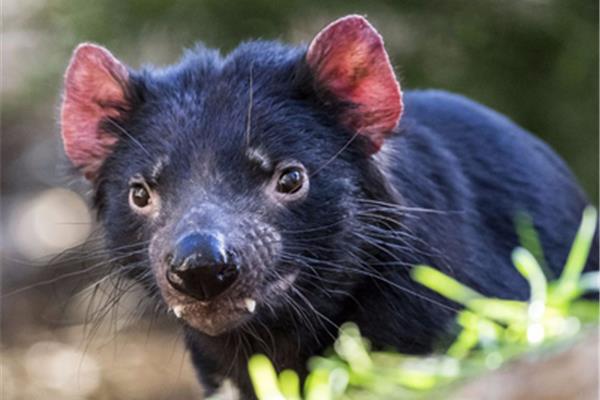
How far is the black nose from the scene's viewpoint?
3887mm

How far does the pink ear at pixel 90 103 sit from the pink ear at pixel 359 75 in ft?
2.39

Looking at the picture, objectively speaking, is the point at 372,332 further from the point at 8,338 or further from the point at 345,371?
the point at 8,338

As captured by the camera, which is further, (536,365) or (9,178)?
(9,178)

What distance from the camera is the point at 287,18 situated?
327 inches

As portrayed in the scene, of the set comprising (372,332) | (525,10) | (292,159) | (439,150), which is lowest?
(372,332)

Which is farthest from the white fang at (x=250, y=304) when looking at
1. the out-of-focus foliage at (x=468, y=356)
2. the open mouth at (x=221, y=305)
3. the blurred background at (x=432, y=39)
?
the blurred background at (x=432, y=39)

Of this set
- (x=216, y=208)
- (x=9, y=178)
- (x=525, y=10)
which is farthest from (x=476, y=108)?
(x=9, y=178)

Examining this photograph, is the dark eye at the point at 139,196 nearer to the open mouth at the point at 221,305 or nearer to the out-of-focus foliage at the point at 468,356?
the open mouth at the point at 221,305

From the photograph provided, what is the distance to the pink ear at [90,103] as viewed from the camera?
485 centimetres

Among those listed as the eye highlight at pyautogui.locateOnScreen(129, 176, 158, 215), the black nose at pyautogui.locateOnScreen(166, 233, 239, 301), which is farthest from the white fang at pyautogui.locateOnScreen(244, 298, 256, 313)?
the eye highlight at pyautogui.locateOnScreen(129, 176, 158, 215)

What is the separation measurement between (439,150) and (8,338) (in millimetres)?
6156

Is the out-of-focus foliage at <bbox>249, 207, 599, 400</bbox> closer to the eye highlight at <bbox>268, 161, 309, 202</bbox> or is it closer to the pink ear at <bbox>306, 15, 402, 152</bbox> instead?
the eye highlight at <bbox>268, 161, 309, 202</bbox>

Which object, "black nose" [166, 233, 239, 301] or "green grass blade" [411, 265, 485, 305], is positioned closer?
"black nose" [166, 233, 239, 301]

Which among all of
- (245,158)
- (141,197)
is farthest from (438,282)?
(141,197)
